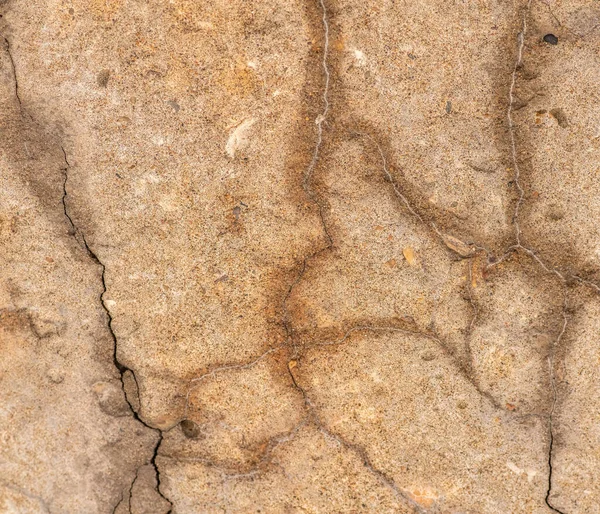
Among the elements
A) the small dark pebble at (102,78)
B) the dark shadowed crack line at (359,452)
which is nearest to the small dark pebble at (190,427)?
the dark shadowed crack line at (359,452)

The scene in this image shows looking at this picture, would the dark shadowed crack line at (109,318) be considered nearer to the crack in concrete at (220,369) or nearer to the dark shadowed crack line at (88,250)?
the dark shadowed crack line at (88,250)

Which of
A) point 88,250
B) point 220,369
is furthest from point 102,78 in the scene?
point 220,369

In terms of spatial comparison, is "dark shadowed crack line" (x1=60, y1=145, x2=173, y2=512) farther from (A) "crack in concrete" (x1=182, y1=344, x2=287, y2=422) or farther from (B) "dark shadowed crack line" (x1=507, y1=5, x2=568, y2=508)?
(B) "dark shadowed crack line" (x1=507, y1=5, x2=568, y2=508)

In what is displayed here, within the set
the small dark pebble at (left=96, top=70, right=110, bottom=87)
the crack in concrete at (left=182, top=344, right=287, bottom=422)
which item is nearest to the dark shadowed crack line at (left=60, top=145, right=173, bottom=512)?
the crack in concrete at (left=182, top=344, right=287, bottom=422)

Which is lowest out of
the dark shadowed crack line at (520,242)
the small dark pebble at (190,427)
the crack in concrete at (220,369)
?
the small dark pebble at (190,427)

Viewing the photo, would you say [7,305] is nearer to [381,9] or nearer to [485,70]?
[381,9]

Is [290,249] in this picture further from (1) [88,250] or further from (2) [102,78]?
(2) [102,78]

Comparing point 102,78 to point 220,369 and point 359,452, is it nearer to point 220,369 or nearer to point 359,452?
point 220,369

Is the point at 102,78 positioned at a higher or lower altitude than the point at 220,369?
higher

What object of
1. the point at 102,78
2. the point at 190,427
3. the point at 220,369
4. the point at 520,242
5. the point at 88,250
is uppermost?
the point at 102,78
